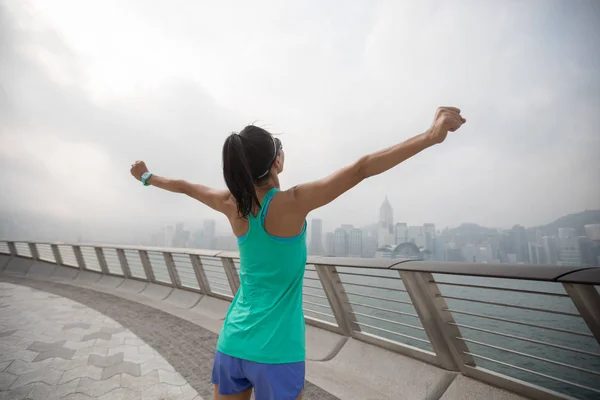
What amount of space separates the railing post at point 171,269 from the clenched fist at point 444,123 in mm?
8620

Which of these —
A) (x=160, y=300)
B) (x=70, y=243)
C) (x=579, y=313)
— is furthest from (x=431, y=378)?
(x=70, y=243)

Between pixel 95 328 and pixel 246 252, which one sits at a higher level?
pixel 246 252

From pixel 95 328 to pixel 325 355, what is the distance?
4.15 metres

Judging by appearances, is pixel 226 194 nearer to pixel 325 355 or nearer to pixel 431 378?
pixel 431 378

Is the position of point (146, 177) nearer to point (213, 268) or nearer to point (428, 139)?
point (428, 139)

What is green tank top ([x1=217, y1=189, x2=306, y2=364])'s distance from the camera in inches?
51.8

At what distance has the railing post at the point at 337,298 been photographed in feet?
14.2

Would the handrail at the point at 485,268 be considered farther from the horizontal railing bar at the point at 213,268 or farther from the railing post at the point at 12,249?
the railing post at the point at 12,249

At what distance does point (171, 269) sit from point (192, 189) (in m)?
7.64

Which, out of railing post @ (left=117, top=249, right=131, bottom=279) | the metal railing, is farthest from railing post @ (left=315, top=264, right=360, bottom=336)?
railing post @ (left=117, top=249, right=131, bottom=279)

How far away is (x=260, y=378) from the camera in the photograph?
1.29 metres

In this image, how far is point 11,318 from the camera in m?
6.39

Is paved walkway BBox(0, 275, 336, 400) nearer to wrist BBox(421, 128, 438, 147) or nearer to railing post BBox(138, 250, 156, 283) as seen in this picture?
railing post BBox(138, 250, 156, 283)

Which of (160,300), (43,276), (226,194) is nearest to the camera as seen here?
(226,194)
